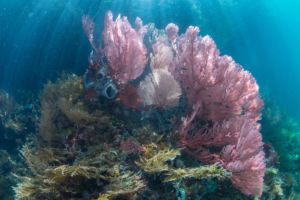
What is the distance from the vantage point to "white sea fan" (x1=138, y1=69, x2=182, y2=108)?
4984mm

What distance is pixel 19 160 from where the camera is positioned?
7.45 m

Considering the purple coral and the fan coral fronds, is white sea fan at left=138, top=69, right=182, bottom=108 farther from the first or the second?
the fan coral fronds

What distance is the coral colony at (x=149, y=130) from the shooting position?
396 cm

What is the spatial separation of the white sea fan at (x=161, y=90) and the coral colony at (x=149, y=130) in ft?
0.05

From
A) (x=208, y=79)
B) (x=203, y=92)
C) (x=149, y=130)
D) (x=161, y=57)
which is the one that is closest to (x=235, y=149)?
(x=203, y=92)

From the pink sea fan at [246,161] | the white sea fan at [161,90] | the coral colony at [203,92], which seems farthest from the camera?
the white sea fan at [161,90]

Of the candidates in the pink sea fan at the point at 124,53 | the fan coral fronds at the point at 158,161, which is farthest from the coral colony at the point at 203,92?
the fan coral fronds at the point at 158,161

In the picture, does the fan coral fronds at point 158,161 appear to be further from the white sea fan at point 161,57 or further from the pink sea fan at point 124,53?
the white sea fan at point 161,57

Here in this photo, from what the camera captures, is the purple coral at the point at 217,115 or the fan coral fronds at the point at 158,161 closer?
the fan coral fronds at the point at 158,161

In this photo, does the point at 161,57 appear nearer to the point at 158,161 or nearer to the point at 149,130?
the point at 149,130

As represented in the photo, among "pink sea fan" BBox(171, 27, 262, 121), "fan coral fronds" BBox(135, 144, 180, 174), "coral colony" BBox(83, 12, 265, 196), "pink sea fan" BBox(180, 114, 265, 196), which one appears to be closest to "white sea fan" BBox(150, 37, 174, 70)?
"coral colony" BBox(83, 12, 265, 196)

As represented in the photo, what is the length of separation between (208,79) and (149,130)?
1.19m

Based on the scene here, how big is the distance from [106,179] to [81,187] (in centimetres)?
32

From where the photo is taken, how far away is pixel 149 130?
4793mm
